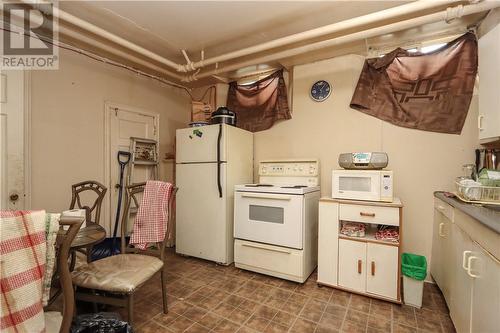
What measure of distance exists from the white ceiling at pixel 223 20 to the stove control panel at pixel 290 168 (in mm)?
1311

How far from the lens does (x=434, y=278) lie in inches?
90.2

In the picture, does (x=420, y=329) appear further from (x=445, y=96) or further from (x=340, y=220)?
(x=445, y=96)

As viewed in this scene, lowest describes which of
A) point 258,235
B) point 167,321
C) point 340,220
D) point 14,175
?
point 167,321

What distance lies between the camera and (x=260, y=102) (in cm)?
329

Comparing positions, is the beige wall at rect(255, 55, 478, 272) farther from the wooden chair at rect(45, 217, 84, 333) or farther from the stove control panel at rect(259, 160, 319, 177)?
the wooden chair at rect(45, 217, 84, 333)

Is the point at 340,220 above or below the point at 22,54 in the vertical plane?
below

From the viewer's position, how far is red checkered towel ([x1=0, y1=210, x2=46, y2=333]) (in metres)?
0.82

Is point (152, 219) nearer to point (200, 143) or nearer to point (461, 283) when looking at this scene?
point (200, 143)

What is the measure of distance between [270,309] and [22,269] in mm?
1682

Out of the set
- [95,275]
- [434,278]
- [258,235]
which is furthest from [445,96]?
[95,275]

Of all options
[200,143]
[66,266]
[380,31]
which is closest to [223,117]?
[200,143]

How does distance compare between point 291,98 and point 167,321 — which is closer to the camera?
point 167,321

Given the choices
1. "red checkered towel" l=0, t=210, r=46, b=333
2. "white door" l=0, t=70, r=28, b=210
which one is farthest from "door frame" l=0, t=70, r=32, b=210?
"red checkered towel" l=0, t=210, r=46, b=333

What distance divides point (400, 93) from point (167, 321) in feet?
9.87
